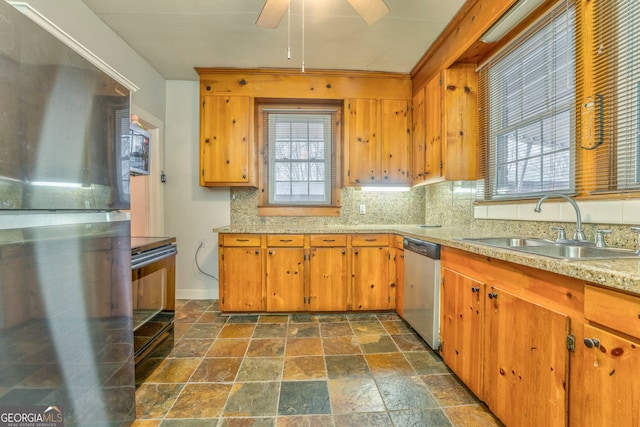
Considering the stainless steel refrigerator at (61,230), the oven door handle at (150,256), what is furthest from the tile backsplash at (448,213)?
the stainless steel refrigerator at (61,230)

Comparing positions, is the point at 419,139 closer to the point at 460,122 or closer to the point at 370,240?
the point at 460,122

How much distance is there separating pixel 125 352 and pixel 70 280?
554mm

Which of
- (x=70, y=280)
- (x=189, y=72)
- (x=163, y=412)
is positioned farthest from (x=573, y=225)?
(x=189, y=72)

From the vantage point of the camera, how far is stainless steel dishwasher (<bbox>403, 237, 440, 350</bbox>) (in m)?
2.00

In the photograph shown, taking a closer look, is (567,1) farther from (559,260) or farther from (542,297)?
(542,297)

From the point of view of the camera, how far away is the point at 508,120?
84.7 inches

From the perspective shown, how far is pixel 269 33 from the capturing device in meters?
2.41

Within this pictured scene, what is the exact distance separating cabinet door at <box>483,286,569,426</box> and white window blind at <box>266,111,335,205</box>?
7.63 feet

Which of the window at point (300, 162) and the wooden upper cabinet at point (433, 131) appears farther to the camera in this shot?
the window at point (300, 162)

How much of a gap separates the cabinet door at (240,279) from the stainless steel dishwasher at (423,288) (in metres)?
1.48

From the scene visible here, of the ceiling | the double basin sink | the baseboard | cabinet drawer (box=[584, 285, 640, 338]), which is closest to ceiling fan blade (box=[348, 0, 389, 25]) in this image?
the ceiling

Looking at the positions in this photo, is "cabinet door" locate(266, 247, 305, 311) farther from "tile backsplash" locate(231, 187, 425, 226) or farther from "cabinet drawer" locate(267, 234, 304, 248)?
"tile backsplash" locate(231, 187, 425, 226)

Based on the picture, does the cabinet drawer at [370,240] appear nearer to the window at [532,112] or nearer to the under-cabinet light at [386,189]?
the under-cabinet light at [386,189]

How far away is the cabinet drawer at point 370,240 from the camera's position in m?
2.84
